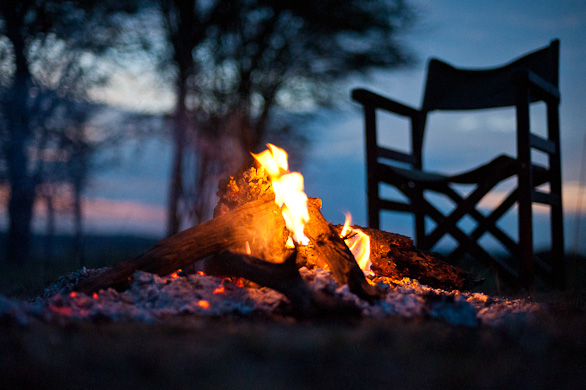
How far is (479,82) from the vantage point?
4098 mm

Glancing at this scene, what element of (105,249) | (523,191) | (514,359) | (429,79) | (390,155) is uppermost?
(429,79)

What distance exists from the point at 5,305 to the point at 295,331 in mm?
1098

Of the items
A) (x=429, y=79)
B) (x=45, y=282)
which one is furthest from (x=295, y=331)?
(x=429, y=79)

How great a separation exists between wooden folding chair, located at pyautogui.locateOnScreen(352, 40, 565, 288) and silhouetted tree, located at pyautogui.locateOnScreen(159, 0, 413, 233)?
9.25ft

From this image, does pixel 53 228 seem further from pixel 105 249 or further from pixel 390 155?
pixel 390 155

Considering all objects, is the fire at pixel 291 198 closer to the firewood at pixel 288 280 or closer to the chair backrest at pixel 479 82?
the firewood at pixel 288 280

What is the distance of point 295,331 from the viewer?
136cm

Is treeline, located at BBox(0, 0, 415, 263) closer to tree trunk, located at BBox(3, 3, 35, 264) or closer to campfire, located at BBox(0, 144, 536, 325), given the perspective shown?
tree trunk, located at BBox(3, 3, 35, 264)

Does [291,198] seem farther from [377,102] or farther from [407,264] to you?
[377,102]

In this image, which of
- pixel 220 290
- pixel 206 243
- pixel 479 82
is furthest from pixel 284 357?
pixel 479 82

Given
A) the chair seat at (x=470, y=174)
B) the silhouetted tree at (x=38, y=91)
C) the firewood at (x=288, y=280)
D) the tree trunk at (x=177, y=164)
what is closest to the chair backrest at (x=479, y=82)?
the chair seat at (x=470, y=174)

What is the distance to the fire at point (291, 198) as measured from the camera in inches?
89.1

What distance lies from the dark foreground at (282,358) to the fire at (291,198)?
873mm

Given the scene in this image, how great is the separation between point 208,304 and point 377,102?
2.42 metres
